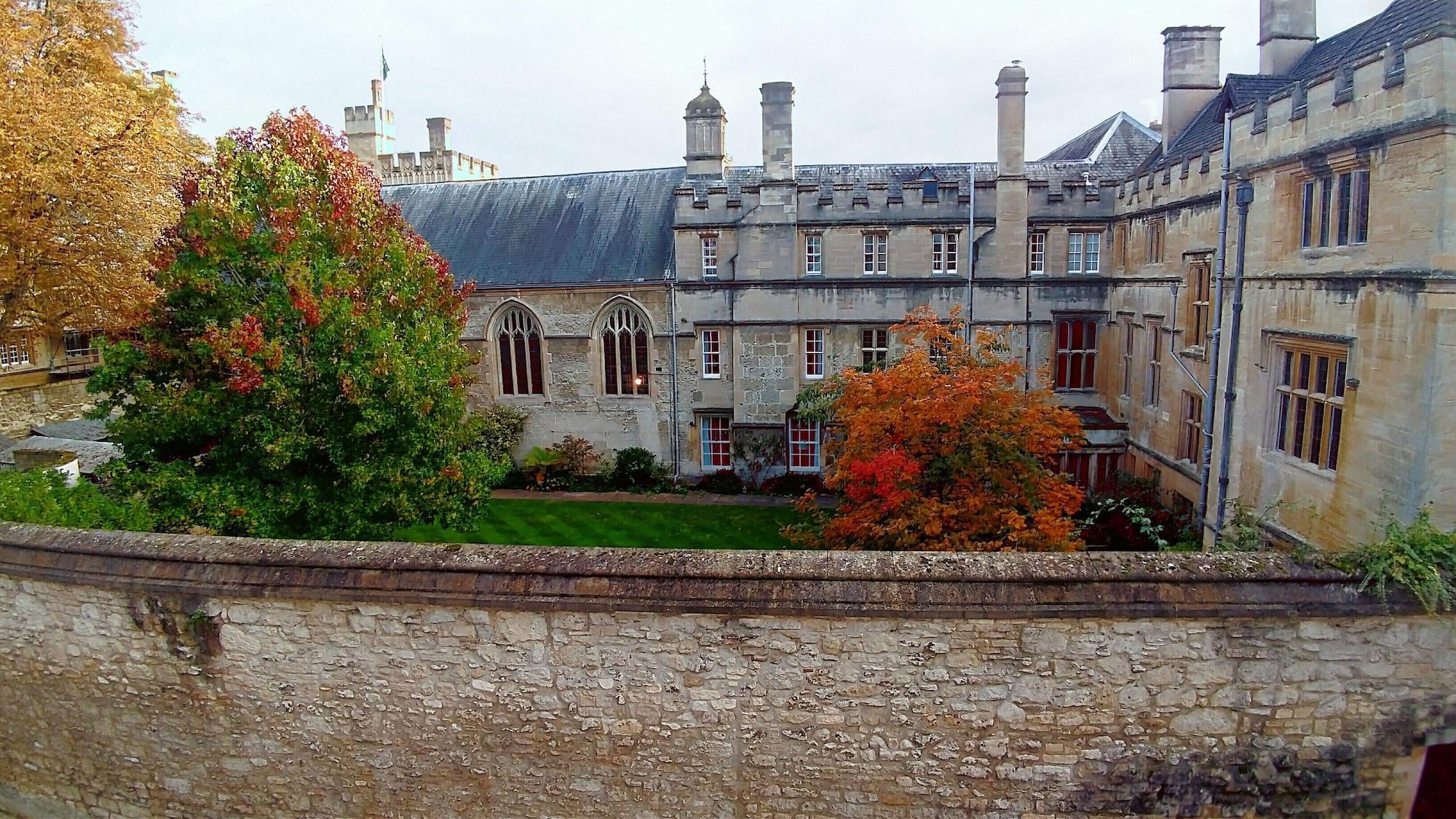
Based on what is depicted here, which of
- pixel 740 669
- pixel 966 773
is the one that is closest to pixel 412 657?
pixel 740 669

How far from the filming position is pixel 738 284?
78.8 feet

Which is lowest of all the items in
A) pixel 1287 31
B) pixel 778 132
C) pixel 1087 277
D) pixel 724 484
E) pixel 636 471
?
pixel 724 484

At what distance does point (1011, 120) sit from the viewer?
72.1ft

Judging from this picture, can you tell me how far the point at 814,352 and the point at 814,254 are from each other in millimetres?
2808

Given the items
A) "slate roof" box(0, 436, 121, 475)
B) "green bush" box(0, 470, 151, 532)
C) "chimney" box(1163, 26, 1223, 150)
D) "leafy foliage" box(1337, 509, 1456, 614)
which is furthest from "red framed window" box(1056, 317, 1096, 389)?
"slate roof" box(0, 436, 121, 475)

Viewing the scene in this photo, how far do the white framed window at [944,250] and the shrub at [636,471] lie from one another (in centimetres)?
983

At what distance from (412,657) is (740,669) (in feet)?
9.36

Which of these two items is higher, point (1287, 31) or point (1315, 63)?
point (1287, 31)

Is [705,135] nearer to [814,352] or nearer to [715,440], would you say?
[814,352]

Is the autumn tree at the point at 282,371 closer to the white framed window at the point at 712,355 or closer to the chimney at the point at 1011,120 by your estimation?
the white framed window at the point at 712,355

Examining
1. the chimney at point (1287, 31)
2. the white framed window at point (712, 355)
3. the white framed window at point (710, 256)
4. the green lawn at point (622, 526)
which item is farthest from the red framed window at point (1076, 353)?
the white framed window at point (710, 256)

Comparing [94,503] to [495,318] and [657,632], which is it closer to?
[657,632]

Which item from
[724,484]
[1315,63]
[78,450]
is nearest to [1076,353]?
[1315,63]

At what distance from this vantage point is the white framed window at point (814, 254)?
23938 mm
